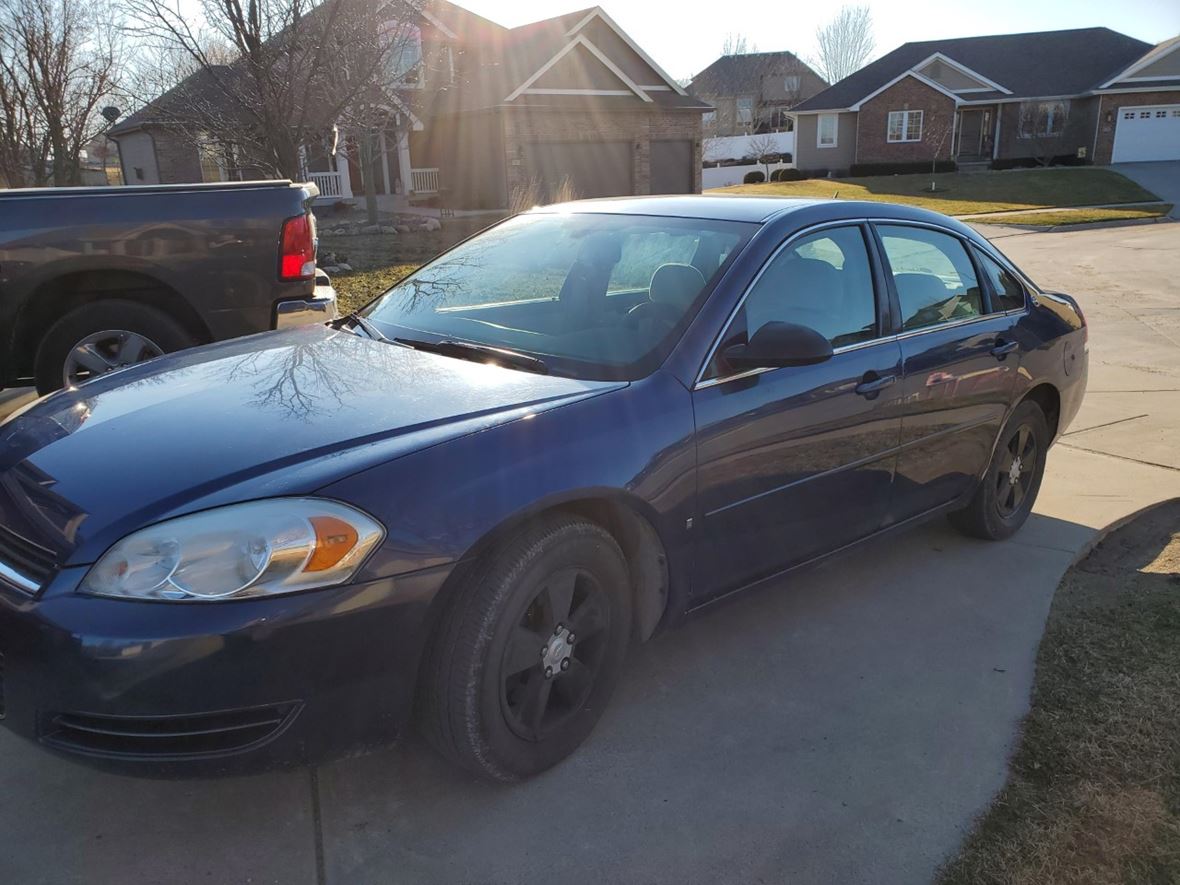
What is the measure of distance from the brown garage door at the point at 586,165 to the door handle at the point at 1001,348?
22.8 meters

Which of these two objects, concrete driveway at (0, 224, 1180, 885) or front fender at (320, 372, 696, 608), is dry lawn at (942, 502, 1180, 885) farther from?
front fender at (320, 372, 696, 608)

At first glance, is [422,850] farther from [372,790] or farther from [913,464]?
[913,464]

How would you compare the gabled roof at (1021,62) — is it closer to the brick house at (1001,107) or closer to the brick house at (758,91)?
the brick house at (1001,107)

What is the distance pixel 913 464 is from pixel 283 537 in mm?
2678

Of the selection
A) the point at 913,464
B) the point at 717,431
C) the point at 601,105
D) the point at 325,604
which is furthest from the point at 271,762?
the point at 601,105

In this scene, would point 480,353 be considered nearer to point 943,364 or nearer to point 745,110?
point 943,364

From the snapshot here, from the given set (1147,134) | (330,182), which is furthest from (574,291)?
(1147,134)

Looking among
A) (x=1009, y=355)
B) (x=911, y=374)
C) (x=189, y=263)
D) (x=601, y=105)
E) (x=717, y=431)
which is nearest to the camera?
(x=717, y=431)

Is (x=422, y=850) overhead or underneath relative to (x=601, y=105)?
underneath

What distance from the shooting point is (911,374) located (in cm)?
379

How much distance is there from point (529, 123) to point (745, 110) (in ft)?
148

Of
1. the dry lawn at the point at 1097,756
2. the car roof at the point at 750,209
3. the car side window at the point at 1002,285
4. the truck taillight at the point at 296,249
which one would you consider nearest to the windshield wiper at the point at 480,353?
the car roof at the point at 750,209

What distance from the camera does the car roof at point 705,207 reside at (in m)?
3.61

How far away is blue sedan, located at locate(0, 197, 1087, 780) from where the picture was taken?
2.22 meters
